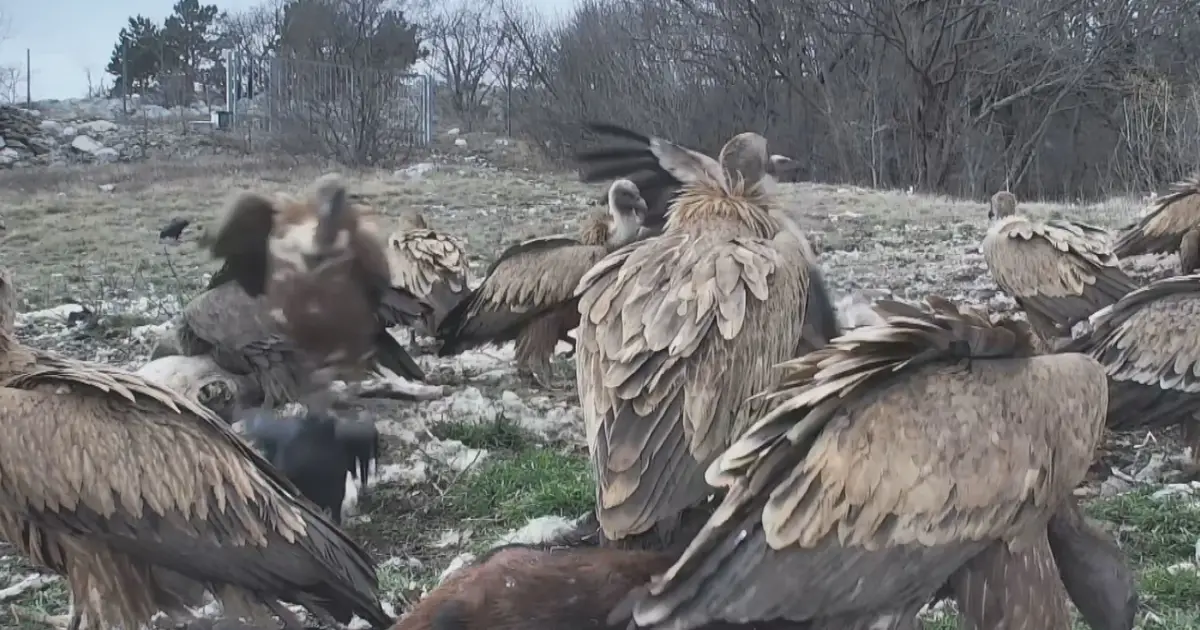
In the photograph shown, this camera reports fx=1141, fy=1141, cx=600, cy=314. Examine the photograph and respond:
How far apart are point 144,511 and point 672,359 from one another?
1821mm

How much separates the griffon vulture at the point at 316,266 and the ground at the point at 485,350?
0.61 metres

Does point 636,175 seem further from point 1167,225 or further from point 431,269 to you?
point 1167,225

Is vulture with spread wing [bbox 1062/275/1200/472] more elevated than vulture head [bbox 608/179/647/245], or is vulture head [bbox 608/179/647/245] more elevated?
vulture head [bbox 608/179/647/245]

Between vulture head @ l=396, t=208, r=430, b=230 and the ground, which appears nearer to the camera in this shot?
the ground

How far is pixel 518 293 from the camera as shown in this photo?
7.55 meters

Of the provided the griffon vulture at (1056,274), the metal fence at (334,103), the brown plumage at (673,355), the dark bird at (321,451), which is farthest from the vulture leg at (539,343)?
the metal fence at (334,103)

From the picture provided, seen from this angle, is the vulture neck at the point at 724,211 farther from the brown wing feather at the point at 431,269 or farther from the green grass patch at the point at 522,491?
the brown wing feather at the point at 431,269

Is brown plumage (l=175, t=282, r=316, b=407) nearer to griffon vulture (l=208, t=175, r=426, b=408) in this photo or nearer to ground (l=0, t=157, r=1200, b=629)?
griffon vulture (l=208, t=175, r=426, b=408)

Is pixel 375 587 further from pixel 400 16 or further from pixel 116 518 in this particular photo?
pixel 400 16

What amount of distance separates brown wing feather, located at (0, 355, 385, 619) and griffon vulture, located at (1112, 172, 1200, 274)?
6.51m

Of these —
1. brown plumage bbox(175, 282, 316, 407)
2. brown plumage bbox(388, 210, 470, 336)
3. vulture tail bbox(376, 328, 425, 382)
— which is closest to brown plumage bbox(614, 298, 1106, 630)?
brown plumage bbox(175, 282, 316, 407)

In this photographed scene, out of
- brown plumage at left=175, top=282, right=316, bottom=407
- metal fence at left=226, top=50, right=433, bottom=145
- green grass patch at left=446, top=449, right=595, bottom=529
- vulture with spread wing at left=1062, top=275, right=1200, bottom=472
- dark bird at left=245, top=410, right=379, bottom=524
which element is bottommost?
green grass patch at left=446, top=449, right=595, bottom=529

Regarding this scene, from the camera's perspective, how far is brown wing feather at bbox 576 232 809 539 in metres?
3.29

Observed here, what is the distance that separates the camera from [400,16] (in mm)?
30453
